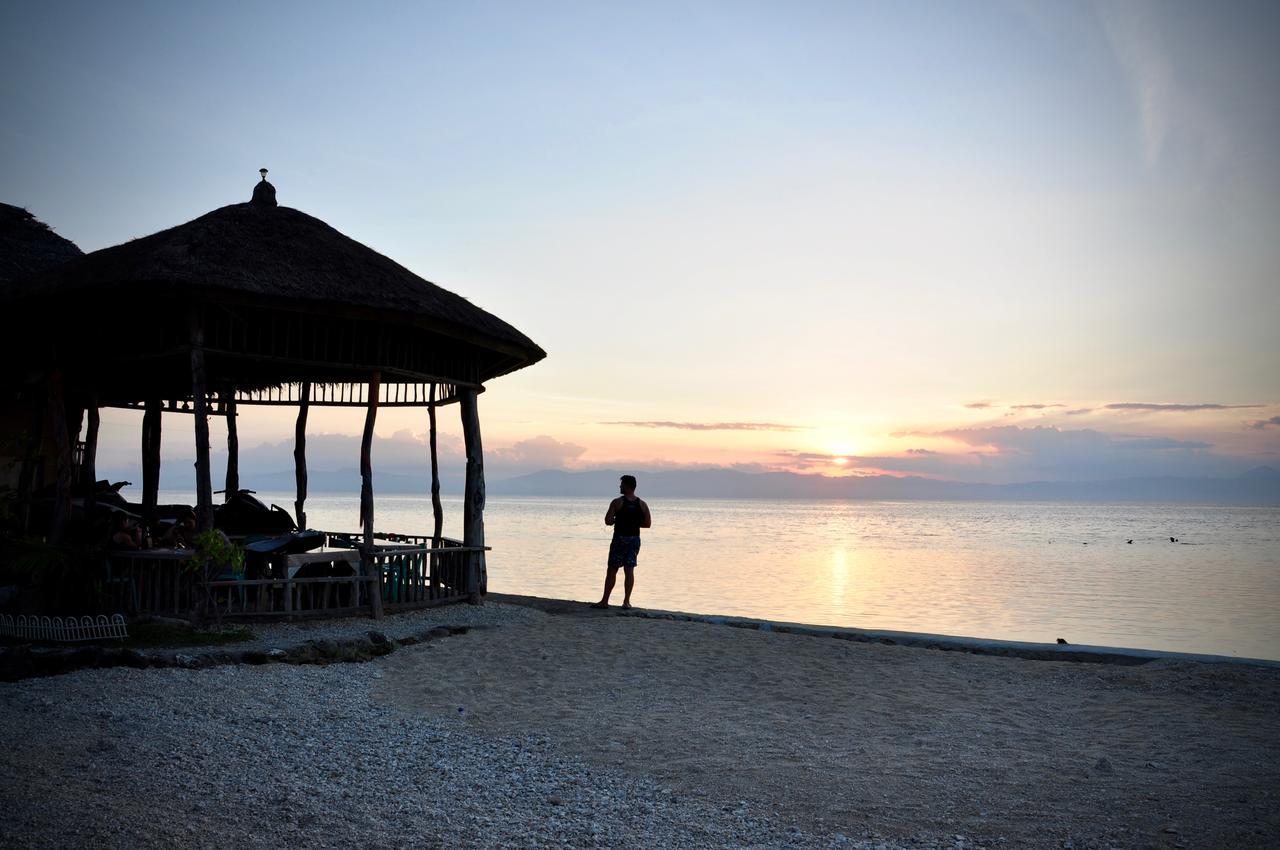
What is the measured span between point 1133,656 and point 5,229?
1839cm

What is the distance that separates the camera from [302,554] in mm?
10391

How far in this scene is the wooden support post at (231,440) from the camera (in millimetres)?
15539

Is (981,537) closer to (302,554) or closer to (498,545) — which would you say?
(498,545)

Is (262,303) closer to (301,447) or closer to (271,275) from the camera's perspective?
(271,275)

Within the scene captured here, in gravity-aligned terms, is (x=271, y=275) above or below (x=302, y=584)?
above

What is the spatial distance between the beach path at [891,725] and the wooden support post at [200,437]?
9.04 ft

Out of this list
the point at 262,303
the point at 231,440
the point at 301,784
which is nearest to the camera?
the point at 301,784

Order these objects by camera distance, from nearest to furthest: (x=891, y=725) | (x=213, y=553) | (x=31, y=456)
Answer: (x=891, y=725) < (x=213, y=553) < (x=31, y=456)

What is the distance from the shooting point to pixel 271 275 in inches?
387

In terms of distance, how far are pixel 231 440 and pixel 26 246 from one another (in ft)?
15.3

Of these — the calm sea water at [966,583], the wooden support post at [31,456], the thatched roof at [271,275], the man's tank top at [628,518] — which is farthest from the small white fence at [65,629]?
the calm sea water at [966,583]

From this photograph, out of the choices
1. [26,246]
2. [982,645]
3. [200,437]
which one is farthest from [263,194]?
[982,645]

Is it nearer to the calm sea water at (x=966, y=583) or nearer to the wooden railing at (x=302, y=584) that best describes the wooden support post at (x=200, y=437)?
the wooden railing at (x=302, y=584)

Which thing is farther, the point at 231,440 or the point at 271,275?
the point at 231,440
